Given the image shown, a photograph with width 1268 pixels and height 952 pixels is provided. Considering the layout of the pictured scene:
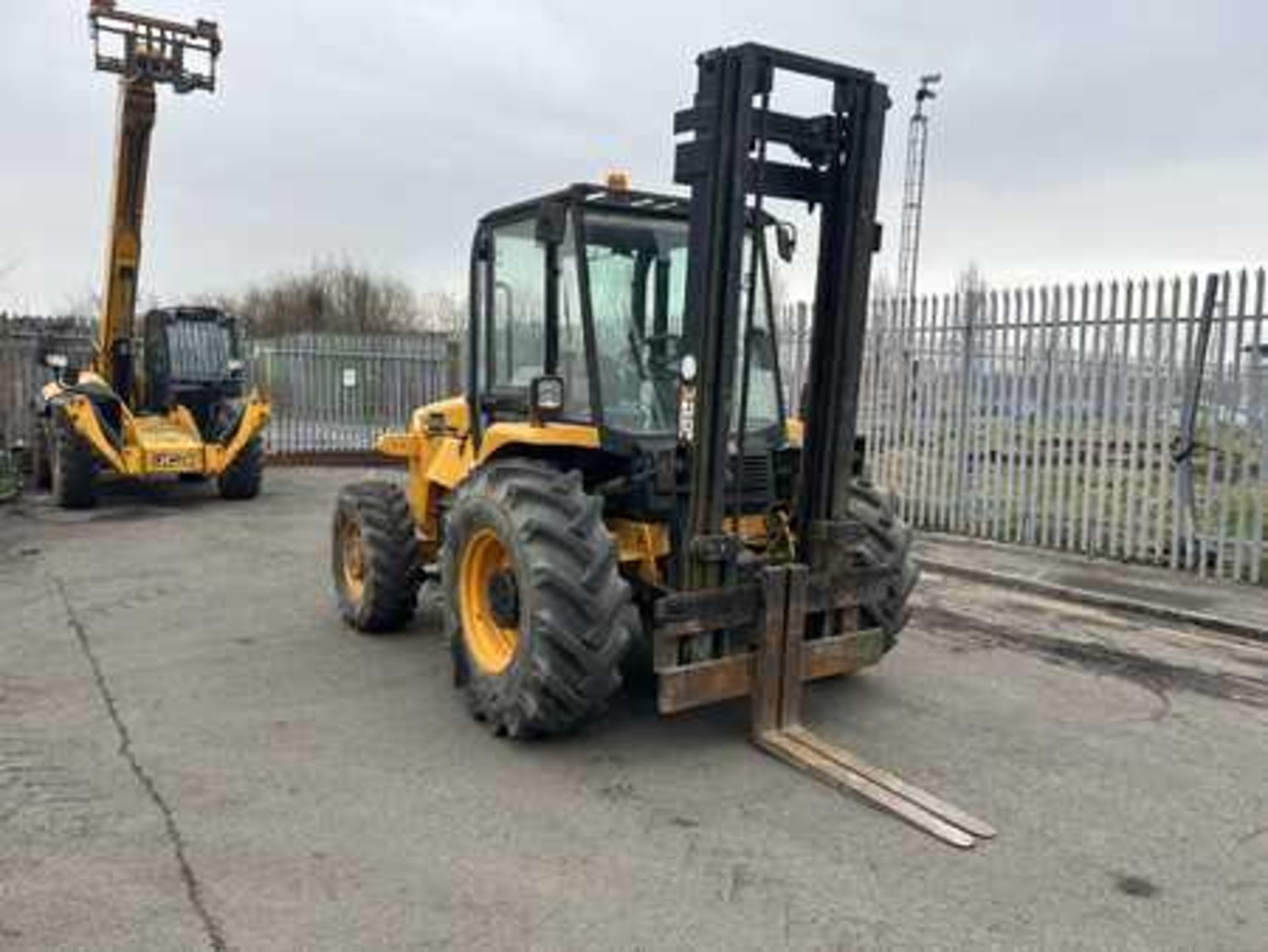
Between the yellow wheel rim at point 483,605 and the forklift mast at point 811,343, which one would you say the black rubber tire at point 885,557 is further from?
the yellow wheel rim at point 483,605

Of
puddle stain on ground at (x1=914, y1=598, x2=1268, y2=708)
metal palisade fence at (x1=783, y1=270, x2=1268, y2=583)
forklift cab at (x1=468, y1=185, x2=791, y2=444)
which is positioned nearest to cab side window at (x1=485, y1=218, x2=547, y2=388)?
forklift cab at (x1=468, y1=185, x2=791, y2=444)

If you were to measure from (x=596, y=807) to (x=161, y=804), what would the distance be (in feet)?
5.62

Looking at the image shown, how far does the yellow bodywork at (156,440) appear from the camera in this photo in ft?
40.9

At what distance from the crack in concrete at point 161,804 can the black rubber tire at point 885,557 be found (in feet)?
10.4

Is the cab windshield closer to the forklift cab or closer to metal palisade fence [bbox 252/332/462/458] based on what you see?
the forklift cab

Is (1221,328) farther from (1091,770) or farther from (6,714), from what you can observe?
(6,714)

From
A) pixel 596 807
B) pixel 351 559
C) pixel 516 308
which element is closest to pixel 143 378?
pixel 351 559

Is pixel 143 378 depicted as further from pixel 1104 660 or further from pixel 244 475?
pixel 1104 660

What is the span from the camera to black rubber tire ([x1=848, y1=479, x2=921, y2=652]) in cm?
523

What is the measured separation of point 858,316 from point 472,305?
2.25 metres

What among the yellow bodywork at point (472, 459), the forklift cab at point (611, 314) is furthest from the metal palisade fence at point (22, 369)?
the forklift cab at point (611, 314)

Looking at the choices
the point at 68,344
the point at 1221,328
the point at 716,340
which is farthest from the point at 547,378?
the point at 68,344

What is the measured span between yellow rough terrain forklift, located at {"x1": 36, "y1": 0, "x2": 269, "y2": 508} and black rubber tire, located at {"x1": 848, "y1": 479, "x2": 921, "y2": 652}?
9958 mm

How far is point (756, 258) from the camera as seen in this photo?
4.93 meters
